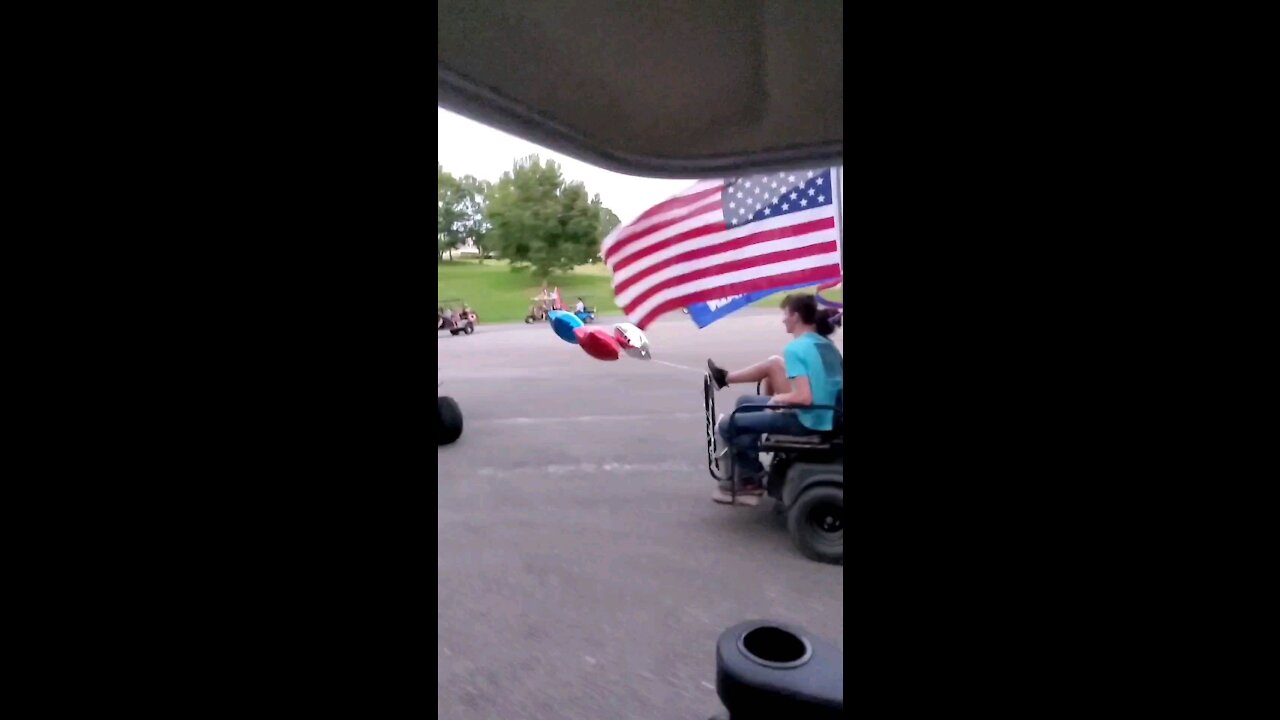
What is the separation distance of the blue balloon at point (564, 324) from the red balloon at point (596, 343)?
0.03ft

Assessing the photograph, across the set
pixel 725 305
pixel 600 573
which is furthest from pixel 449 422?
pixel 725 305

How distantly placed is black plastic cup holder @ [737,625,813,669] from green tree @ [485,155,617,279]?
107 cm

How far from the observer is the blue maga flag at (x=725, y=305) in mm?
2863

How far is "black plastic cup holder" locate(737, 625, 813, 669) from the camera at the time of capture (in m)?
1.87

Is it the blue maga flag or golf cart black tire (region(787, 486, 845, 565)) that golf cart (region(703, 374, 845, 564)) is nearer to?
golf cart black tire (region(787, 486, 845, 565))

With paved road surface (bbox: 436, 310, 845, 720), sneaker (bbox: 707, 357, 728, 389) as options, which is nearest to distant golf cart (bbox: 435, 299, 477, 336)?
paved road surface (bbox: 436, 310, 845, 720)

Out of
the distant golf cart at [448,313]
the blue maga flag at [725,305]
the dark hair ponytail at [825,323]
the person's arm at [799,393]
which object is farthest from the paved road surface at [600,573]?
the person's arm at [799,393]

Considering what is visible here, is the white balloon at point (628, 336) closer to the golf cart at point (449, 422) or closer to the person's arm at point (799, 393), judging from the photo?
the person's arm at point (799, 393)

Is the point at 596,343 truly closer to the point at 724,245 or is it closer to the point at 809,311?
the point at 724,245

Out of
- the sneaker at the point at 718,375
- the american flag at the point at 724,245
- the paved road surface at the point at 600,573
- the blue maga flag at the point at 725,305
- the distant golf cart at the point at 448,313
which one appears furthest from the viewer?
the sneaker at the point at 718,375
